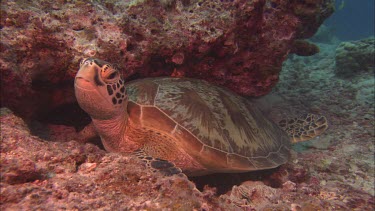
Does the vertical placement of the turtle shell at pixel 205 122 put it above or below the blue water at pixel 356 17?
below

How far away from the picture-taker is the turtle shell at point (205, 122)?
7.23 feet

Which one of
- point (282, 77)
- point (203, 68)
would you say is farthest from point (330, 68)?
point (203, 68)

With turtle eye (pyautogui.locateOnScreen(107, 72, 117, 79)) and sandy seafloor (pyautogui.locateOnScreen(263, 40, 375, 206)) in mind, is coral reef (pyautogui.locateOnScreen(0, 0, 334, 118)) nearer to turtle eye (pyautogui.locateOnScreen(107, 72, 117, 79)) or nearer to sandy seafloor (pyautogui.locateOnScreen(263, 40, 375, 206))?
turtle eye (pyautogui.locateOnScreen(107, 72, 117, 79))

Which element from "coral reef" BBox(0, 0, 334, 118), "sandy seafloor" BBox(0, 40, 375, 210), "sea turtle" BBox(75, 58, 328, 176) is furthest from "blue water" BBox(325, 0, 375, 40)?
"sandy seafloor" BBox(0, 40, 375, 210)

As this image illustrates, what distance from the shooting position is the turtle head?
5.41 feet

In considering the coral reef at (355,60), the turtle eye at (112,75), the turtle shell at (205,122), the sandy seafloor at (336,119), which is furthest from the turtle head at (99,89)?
the coral reef at (355,60)

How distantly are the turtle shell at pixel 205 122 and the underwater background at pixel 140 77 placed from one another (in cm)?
26

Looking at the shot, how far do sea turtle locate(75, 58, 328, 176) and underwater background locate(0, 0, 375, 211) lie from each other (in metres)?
0.30

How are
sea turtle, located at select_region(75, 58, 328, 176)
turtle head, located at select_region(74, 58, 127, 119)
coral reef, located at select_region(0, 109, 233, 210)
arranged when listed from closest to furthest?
coral reef, located at select_region(0, 109, 233, 210) → turtle head, located at select_region(74, 58, 127, 119) → sea turtle, located at select_region(75, 58, 328, 176)

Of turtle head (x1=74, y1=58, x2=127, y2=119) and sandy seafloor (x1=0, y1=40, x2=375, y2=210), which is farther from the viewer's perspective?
turtle head (x1=74, y1=58, x2=127, y2=119)

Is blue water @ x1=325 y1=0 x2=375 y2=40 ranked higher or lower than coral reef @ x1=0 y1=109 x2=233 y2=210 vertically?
higher

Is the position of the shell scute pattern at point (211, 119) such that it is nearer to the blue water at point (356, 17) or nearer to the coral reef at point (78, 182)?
the coral reef at point (78, 182)

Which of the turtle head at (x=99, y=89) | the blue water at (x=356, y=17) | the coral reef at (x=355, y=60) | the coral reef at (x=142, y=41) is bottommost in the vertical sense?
the turtle head at (x=99, y=89)

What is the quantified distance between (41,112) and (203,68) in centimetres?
195
